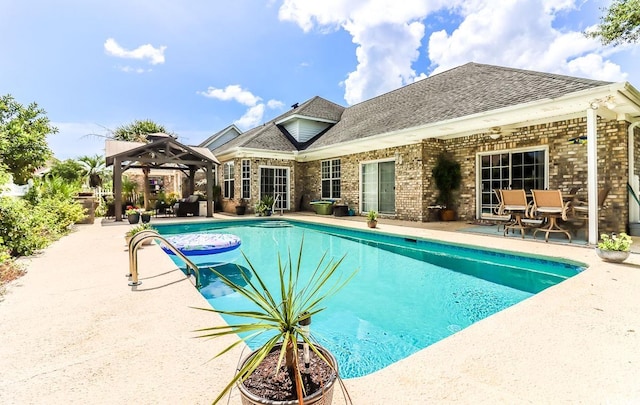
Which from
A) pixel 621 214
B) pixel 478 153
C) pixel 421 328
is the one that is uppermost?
pixel 478 153

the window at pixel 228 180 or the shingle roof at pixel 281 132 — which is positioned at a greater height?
the shingle roof at pixel 281 132

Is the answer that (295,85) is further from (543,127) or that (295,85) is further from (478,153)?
(543,127)

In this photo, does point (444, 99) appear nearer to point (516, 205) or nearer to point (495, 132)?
point (495, 132)

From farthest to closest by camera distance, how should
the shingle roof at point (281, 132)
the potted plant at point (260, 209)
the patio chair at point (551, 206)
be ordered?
1. the shingle roof at point (281, 132)
2. the potted plant at point (260, 209)
3. the patio chair at point (551, 206)

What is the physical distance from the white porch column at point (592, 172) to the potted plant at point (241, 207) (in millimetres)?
12084

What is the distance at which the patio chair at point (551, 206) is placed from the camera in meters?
6.57

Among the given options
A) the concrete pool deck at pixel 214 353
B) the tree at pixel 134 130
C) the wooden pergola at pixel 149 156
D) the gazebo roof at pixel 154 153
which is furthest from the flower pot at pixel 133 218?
the tree at pixel 134 130

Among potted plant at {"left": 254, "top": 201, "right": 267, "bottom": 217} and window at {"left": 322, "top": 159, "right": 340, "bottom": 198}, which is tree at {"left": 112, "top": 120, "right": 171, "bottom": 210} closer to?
potted plant at {"left": 254, "top": 201, "right": 267, "bottom": 217}

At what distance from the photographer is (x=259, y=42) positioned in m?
13.7

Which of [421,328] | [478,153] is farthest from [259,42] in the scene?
[421,328]

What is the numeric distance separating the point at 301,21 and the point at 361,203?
8.10 m

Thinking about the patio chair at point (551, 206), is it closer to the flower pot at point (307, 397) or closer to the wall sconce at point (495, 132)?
the wall sconce at point (495, 132)

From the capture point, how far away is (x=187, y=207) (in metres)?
13.4

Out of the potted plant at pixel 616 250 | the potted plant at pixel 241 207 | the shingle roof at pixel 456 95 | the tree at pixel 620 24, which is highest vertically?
the tree at pixel 620 24
